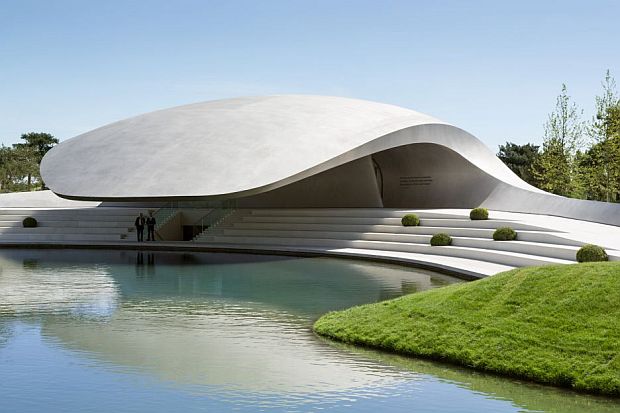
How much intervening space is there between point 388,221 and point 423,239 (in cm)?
275

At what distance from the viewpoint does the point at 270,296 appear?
50.3 feet

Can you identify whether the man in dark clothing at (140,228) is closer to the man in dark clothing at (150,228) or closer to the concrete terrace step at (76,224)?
the man in dark clothing at (150,228)

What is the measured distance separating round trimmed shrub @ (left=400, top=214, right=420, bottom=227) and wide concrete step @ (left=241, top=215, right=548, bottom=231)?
1.03 feet

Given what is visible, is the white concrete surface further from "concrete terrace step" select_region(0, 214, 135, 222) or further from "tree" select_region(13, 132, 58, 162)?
"tree" select_region(13, 132, 58, 162)

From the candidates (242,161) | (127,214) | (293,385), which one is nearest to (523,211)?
(242,161)

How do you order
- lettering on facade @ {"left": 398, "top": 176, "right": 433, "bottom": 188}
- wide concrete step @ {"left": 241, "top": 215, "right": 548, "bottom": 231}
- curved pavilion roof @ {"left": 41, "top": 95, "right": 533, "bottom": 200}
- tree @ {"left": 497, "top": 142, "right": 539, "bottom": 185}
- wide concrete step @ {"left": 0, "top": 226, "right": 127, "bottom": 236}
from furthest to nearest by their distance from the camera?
1. tree @ {"left": 497, "top": 142, "right": 539, "bottom": 185}
2. lettering on facade @ {"left": 398, "top": 176, "right": 433, "bottom": 188}
3. wide concrete step @ {"left": 0, "top": 226, "right": 127, "bottom": 236}
4. curved pavilion roof @ {"left": 41, "top": 95, "right": 533, "bottom": 200}
5. wide concrete step @ {"left": 241, "top": 215, "right": 548, "bottom": 231}

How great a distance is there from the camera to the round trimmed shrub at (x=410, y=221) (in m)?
26.8

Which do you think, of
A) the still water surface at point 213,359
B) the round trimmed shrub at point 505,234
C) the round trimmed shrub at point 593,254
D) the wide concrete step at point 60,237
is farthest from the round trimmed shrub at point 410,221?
the wide concrete step at point 60,237

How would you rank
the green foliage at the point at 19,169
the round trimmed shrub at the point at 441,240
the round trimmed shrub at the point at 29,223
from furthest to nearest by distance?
the green foliage at the point at 19,169 < the round trimmed shrub at the point at 29,223 < the round trimmed shrub at the point at 441,240

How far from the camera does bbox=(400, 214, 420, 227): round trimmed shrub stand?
26.8 meters

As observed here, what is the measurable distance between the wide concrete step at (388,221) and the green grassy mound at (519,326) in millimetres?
12158

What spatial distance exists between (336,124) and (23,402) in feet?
75.3

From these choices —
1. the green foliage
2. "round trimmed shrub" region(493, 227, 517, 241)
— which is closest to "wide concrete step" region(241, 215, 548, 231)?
"round trimmed shrub" region(493, 227, 517, 241)

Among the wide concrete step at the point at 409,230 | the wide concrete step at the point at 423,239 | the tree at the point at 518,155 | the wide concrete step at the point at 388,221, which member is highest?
the tree at the point at 518,155
